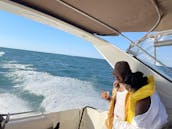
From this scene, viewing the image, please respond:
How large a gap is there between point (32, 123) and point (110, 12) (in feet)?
3.88

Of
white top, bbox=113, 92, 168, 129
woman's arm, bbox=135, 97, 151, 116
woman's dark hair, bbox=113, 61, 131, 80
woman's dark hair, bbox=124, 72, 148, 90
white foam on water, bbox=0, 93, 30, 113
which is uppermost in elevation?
woman's dark hair, bbox=113, 61, 131, 80

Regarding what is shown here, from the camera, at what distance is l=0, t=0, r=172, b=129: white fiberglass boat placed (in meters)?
1.82

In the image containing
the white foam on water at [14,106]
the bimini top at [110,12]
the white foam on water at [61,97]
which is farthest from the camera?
the white foam on water at [61,97]

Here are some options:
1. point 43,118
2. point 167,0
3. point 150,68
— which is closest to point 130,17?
point 167,0

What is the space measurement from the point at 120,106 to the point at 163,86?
415mm

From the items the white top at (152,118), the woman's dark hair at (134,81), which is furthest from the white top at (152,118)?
the woman's dark hair at (134,81)

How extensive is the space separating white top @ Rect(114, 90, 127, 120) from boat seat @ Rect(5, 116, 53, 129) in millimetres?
658

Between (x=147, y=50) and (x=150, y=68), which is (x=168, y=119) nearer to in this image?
(x=150, y=68)

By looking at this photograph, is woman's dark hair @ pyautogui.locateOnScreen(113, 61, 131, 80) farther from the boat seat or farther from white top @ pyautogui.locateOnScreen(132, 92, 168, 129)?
the boat seat

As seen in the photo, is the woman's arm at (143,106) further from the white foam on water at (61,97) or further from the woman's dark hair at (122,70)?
the white foam on water at (61,97)

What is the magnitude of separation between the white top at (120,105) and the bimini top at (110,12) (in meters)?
0.56

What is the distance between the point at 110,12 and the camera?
191 centimetres

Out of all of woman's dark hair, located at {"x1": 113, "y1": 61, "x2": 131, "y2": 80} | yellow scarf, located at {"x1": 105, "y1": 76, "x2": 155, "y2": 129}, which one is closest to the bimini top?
woman's dark hair, located at {"x1": 113, "y1": 61, "x2": 131, "y2": 80}

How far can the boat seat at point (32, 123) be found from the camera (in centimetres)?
225
